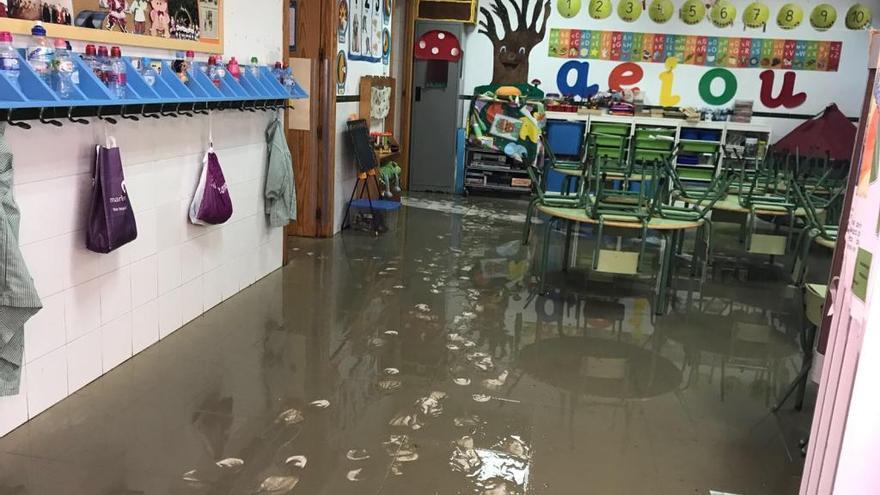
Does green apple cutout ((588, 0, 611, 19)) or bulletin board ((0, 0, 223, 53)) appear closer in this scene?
bulletin board ((0, 0, 223, 53))

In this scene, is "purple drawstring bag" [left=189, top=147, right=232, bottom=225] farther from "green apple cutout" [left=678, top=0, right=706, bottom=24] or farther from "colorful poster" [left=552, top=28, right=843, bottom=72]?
"green apple cutout" [left=678, top=0, right=706, bottom=24]

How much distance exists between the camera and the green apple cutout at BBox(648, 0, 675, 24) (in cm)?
909

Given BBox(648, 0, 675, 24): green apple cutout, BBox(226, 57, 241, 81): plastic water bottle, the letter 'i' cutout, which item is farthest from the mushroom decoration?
BBox(226, 57, 241, 81): plastic water bottle

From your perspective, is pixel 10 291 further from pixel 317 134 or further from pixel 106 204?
pixel 317 134

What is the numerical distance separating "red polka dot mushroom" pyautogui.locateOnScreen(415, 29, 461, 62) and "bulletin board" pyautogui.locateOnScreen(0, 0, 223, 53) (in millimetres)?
5314

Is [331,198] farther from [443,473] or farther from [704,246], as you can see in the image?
[443,473]

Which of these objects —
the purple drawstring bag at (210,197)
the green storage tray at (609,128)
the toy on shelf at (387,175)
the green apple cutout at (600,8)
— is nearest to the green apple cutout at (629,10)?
the green apple cutout at (600,8)

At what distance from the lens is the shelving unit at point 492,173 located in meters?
9.40

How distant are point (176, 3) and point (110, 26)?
61 centimetres

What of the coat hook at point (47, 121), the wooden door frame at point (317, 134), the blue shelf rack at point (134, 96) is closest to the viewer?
the blue shelf rack at point (134, 96)

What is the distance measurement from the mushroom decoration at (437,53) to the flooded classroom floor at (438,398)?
174 inches

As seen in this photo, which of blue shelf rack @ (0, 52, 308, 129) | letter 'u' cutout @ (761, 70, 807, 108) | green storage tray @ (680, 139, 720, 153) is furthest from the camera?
letter 'u' cutout @ (761, 70, 807, 108)

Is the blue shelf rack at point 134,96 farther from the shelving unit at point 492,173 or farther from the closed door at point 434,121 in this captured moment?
the shelving unit at point 492,173

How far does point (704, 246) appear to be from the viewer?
594cm
